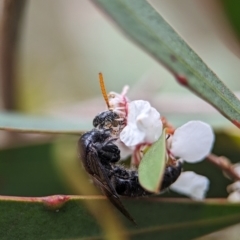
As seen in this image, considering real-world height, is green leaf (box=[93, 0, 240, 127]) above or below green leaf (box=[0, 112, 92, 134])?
above

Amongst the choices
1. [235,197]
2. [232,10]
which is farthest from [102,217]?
[232,10]

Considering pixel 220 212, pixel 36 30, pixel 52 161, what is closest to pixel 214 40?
pixel 36 30

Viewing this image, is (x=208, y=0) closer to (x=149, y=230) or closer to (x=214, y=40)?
(x=214, y=40)

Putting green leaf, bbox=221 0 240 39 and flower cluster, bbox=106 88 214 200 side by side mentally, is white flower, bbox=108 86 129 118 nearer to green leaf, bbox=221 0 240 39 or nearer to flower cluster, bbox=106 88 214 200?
flower cluster, bbox=106 88 214 200

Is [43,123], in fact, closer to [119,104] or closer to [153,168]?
[119,104]

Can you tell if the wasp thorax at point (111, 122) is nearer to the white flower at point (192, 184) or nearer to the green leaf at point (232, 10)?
the white flower at point (192, 184)

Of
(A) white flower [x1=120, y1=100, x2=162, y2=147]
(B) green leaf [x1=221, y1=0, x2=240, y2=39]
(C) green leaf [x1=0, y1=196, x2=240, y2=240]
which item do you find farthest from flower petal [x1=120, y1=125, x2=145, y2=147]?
(B) green leaf [x1=221, y1=0, x2=240, y2=39]

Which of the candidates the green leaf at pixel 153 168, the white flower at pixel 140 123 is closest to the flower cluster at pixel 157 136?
the white flower at pixel 140 123
